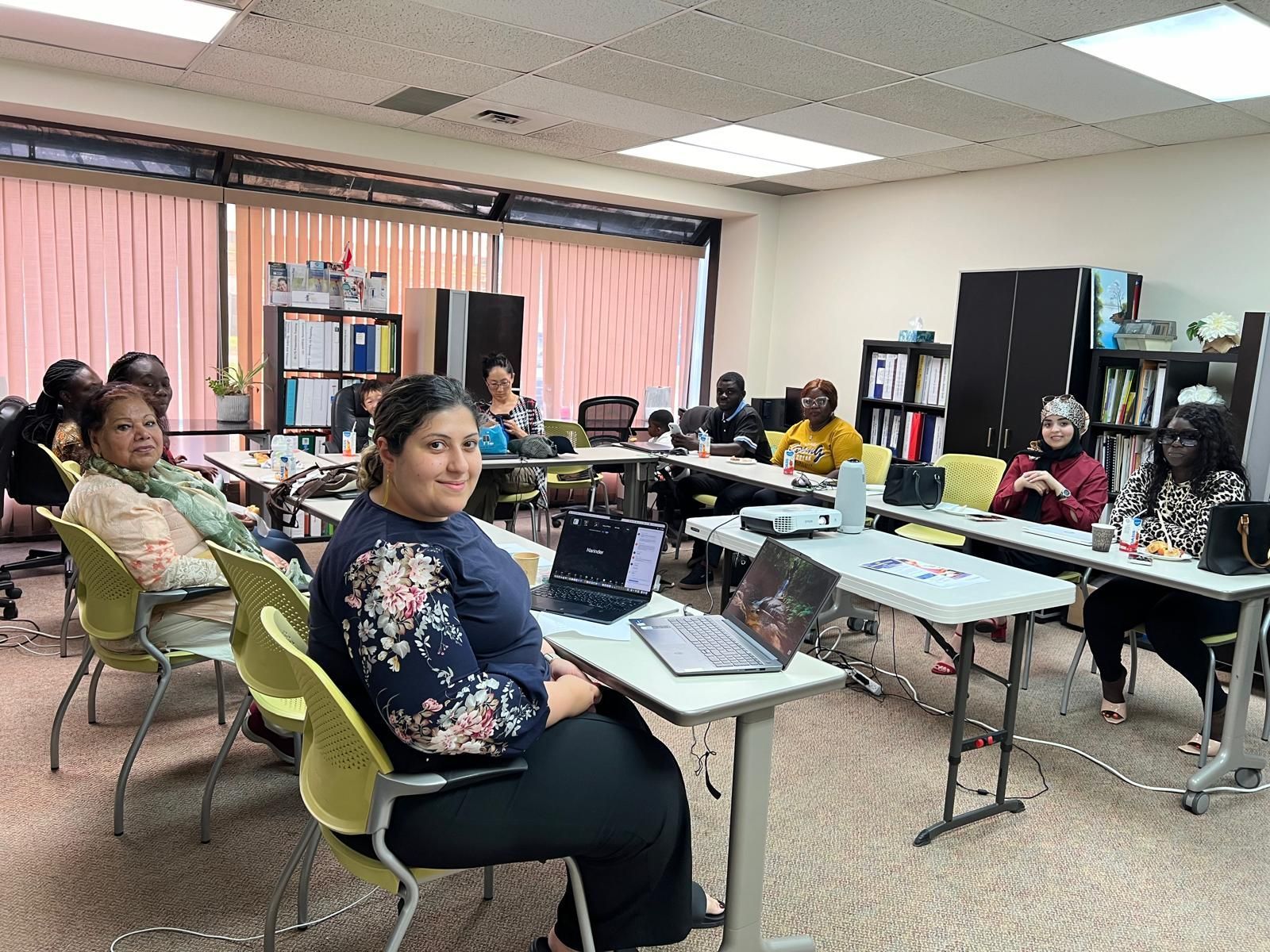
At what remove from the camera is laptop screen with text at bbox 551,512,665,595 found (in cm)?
246

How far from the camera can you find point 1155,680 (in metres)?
4.22

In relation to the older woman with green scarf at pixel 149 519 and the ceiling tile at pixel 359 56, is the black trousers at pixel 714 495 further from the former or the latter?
the older woman with green scarf at pixel 149 519

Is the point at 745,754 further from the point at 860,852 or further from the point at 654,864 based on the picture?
the point at 860,852

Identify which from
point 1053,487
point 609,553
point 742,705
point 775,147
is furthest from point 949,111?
point 742,705

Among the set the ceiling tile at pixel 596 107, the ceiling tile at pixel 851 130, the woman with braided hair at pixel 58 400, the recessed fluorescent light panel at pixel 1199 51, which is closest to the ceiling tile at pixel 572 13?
the ceiling tile at pixel 596 107

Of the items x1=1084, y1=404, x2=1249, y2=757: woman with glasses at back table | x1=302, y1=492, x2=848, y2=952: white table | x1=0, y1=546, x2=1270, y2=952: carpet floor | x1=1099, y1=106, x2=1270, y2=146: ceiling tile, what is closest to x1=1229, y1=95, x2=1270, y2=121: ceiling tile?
x1=1099, y1=106, x2=1270, y2=146: ceiling tile

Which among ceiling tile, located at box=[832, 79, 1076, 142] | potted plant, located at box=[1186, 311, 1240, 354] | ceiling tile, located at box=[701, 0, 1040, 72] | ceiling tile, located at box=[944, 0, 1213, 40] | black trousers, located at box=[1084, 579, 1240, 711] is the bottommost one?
black trousers, located at box=[1084, 579, 1240, 711]

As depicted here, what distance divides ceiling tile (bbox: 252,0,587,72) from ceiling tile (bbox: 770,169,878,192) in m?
2.88

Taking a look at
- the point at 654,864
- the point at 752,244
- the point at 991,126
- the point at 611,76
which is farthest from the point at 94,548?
the point at 752,244

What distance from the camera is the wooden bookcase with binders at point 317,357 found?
6047 millimetres

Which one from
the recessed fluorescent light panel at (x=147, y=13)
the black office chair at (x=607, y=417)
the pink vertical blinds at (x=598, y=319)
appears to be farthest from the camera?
the pink vertical blinds at (x=598, y=319)

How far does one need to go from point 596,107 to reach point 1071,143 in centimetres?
274

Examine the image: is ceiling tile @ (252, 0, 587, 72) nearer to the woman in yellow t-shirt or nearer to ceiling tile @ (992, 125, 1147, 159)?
the woman in yellow t-shirt

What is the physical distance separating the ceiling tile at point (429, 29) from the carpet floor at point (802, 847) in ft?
9.08
